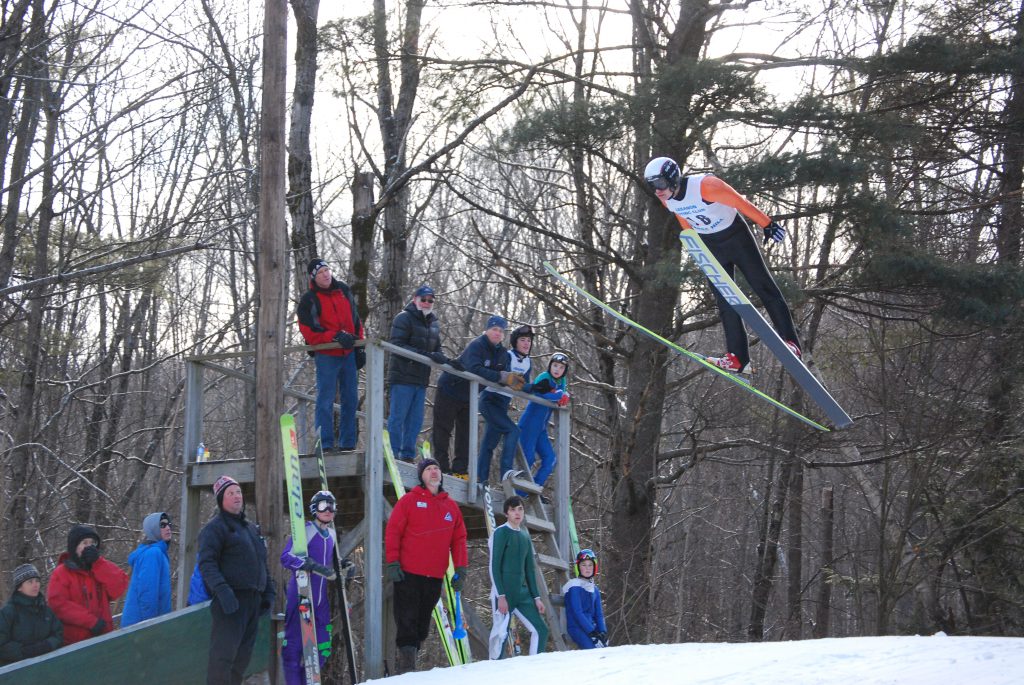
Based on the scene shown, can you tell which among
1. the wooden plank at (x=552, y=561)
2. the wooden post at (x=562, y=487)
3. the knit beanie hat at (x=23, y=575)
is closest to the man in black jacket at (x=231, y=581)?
the knit beanie hat at (x=23, y=575)

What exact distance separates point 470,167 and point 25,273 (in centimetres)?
834

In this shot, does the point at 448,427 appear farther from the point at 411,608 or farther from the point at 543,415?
the point at 411,608

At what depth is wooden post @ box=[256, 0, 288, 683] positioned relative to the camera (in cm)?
810

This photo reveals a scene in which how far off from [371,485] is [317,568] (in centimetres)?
104

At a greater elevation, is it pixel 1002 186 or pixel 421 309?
pixel 1002 186

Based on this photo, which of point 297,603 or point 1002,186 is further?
point 1002,186

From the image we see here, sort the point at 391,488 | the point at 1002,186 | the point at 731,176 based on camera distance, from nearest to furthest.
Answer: the point at 391,488, the point at 731,176, the point at 1002,186

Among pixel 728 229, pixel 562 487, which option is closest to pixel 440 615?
pixel 562 487

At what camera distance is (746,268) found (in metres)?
8.93

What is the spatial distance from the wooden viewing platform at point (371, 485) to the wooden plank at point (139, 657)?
3.14 feet

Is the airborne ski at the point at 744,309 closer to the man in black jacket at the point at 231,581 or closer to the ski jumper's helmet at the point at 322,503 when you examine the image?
the ski jumper's helmet at the point at 322,503

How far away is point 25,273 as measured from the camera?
54.6ft

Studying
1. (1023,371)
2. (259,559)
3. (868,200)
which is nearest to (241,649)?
(259,559)

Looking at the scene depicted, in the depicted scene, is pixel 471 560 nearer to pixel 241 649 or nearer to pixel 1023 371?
pixel 1023 371
